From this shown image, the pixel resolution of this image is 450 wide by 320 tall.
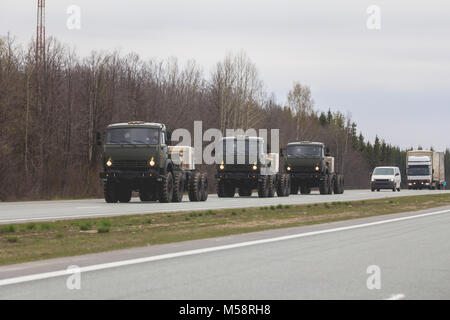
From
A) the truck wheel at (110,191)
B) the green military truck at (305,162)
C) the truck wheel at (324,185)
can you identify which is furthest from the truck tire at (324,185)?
the truck wheel at (110,191)

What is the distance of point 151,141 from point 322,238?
15.3m

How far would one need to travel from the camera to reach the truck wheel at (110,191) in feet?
101

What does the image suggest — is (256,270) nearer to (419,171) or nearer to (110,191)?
(110,191)

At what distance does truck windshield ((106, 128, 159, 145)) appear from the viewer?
29.7 m

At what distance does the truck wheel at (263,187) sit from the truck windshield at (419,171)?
37.8m

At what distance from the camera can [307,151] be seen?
→ 46.2 meters

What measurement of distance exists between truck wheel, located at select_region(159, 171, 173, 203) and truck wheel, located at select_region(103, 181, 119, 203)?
2029mm

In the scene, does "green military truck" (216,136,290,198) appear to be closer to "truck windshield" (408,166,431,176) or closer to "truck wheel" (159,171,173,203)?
"truck wheel" (159,171,173,203)

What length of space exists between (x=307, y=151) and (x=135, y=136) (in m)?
18.7

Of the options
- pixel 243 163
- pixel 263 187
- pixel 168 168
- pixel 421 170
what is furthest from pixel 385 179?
pixel 168 168

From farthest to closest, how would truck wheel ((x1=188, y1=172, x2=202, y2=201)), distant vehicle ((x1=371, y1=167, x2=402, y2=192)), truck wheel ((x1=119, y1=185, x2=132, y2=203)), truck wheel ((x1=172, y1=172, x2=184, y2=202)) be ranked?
distant vehicle ((x1=371, y1=167, x2=402, y2=192)) < truck wheel ((x1=188, y1=172, x2=202, y2=201)) < truck wheel ((x1=119, y1=185, x2=132, y2=203)) < truck wheel ((x1=172, y1=172, x2=184, y2=202))

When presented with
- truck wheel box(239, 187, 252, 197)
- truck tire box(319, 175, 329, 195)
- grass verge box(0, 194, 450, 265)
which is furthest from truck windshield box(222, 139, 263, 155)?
grass verge box(0, 194, 450, 265)

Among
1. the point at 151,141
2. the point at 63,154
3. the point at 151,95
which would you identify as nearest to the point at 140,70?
the point at 151,95
